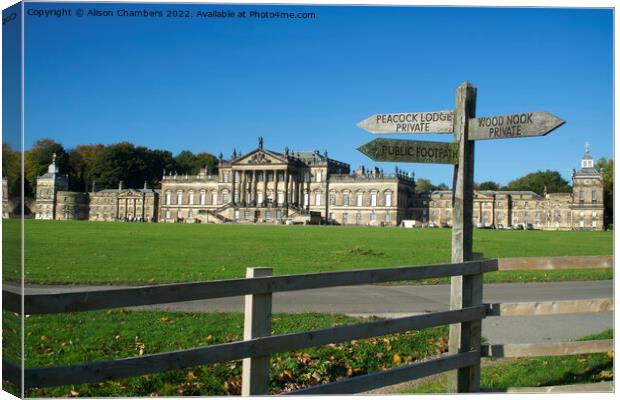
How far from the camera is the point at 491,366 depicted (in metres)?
6.35

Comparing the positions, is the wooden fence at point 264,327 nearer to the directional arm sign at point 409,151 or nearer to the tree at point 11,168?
the tree at point 11,168

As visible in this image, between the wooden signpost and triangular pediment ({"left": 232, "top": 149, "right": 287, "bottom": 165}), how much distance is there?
3751 inches

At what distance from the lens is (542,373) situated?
5891mm

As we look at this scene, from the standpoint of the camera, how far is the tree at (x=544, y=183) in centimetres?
9065

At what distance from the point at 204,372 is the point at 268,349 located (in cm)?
195

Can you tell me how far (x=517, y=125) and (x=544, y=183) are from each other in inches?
3695

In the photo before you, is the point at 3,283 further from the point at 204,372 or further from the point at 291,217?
the point at 291,217

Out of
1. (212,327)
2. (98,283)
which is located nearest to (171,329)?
(212,327)

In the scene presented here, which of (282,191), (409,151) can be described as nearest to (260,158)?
(282,191)

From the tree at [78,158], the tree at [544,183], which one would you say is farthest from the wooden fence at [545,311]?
the tree at [544,183]

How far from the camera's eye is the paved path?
308 inches

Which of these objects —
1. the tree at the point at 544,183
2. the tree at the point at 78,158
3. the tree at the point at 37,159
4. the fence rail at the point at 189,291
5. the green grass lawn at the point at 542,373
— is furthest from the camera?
the tree at the point at 544,183

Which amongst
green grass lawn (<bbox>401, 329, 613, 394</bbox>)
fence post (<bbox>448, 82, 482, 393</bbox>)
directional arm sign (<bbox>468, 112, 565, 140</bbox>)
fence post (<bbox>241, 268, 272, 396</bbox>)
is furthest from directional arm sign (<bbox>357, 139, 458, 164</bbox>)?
green grass lawn (<bbox>401, 329, 613, 394</bbox>)

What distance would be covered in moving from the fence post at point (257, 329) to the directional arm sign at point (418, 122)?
1.79 m
